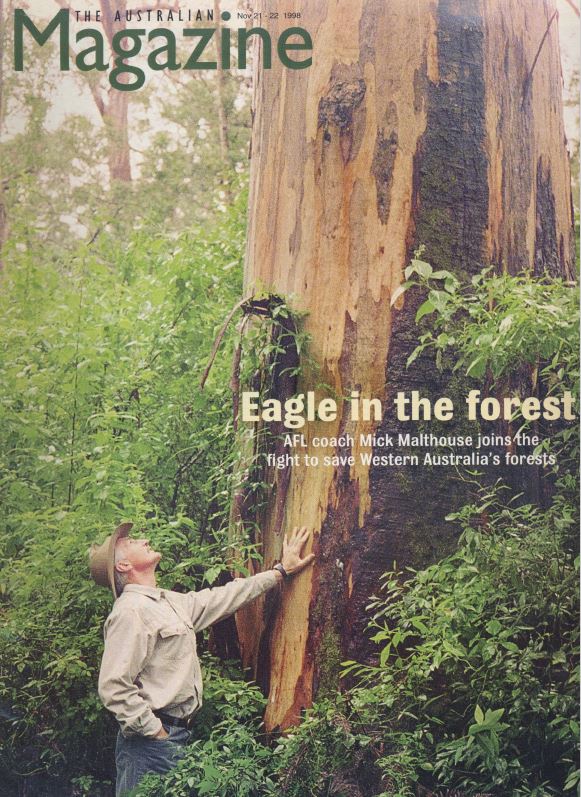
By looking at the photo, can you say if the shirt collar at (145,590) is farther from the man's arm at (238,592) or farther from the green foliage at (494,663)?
the green foliage at (494,663)

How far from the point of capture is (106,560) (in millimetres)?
3734

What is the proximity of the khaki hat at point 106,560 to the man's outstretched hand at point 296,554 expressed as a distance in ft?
2.15

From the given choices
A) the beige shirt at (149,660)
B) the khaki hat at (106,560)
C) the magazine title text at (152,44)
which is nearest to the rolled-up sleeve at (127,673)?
the beige shirt at (149,660)

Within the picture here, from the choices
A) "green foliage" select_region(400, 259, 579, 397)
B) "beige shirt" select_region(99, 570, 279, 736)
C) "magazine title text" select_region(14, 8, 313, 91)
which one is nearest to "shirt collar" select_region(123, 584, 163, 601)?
"beige shirt" select_region(99, 570, 279, 736)

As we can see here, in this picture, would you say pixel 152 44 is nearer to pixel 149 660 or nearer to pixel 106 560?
pixel 106 560

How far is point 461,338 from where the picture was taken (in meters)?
3.71

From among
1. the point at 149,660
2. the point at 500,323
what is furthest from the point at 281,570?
the point at 500,323

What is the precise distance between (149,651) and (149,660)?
3 centimetres

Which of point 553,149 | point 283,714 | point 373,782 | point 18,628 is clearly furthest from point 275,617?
point 553,149

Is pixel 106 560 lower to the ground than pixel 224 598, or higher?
higher

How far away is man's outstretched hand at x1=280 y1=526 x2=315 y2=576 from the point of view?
380 centimetres

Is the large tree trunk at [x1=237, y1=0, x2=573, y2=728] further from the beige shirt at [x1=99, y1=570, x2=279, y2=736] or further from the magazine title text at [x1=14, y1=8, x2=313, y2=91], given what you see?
the beige shirt at [x1=99, y1=570, x2=279, y2=736]

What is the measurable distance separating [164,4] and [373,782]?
3.21 metres

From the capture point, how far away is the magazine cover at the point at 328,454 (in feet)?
11.7
